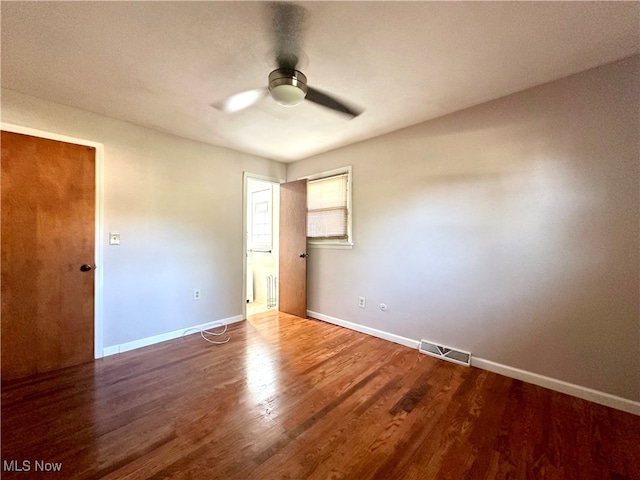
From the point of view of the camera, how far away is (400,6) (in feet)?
4.34

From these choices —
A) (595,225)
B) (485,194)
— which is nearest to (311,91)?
(485,194)

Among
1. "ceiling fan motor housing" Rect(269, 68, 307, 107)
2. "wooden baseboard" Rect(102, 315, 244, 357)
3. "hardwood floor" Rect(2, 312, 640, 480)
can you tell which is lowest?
"hardwood floor" Rect(2, 312, 640, 480)

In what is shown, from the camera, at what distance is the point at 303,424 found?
162cm

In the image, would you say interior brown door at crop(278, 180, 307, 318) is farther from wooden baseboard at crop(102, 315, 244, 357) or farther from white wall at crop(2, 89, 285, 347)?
wooden baseboard at crop(102, 315, 244, 357)

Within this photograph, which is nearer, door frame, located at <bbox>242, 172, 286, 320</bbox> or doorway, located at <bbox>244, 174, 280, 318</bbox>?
door frame, located at <bbox>242, 172, 286, 320</bbox>

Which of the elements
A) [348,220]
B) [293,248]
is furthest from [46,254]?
[348,220]

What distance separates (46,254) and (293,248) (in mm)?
2673

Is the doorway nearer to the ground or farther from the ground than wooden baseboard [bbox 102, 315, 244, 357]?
farther from the ground

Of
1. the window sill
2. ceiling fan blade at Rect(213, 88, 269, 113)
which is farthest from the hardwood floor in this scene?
ceiling fan blade at Rect(213, 88, 269, 113)

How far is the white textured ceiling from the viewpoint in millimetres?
1357

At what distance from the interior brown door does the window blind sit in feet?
0.37

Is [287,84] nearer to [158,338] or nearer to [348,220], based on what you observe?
[348,220]

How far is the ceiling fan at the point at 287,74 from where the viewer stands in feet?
4.52

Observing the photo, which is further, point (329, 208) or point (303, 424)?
point (329, 208)
